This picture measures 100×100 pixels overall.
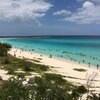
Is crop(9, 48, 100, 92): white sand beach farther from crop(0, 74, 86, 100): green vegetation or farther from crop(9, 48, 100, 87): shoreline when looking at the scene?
crop(0, 74, 86, 100): green vegetation

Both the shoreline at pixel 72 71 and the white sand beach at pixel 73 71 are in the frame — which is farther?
the shoreline at pixel 72 71

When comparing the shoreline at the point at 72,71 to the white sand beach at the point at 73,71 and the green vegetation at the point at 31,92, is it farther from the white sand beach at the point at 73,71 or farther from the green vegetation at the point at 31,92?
the green vegetation at the point at 31,92

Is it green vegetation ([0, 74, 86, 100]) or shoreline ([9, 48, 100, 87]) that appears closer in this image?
green vegetation ([0, 74, 86, 100])

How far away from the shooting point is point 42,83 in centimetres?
1535

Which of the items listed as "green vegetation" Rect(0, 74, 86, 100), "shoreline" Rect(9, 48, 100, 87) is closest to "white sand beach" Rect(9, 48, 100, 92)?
"shoreline" Rect(9, 48, 100, 87)

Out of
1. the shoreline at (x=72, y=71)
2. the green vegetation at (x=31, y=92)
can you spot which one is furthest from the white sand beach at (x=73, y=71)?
the green vegetation at (x=31, y=92)

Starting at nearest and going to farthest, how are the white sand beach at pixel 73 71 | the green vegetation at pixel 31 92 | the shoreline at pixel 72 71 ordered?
1. the green vegetation at pixel 31 92
2. the white sand beach at pixel 73 71
3. the shoreline at pixel 72 71

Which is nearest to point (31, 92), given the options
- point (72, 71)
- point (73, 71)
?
point (72, 71)

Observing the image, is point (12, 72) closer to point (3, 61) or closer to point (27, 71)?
point (27, 71)

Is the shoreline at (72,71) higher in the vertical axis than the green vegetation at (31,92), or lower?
lower

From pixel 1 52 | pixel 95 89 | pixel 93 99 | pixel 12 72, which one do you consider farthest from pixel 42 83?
pixel 1 52

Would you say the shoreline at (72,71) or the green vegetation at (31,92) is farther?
the shoreline at (72,71)

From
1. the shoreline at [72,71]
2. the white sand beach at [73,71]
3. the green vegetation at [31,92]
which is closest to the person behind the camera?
the green vegetation at [31,92]

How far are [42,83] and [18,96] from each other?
1.64 meters
